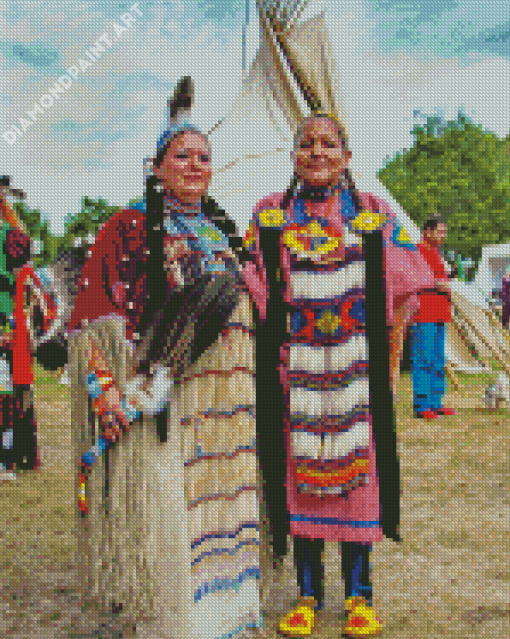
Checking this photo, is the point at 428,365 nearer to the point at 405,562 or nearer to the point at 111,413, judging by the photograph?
the point at 405,562

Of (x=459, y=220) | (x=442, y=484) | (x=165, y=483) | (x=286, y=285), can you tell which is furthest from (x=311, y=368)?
(x=459, y=220)

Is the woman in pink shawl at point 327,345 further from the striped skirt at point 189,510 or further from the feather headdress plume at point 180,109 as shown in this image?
the feather headdress plume at point 180,109

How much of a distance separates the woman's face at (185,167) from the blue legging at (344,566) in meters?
1.26

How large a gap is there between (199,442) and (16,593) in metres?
1.42

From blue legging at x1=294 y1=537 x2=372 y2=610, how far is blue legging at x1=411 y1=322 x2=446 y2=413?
470 cm

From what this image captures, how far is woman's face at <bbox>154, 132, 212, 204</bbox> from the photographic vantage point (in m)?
2.27

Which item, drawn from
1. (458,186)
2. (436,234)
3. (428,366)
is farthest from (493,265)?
(458,186)

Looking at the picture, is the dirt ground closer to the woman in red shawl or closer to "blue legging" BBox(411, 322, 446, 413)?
the woman in red shawl

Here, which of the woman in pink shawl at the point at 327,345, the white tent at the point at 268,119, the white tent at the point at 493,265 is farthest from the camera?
the white tent at the point at 493,265

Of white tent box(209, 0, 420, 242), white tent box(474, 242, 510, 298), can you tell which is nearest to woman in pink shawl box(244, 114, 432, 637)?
white tent box(209, 0, 420, 242)

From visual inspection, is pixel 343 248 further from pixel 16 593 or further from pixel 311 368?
pixel 16 593

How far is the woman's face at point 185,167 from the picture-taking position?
2.27m

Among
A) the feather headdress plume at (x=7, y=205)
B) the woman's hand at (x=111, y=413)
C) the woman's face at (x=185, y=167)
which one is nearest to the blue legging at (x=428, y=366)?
the feather headdress plume at (x=7, y=205)

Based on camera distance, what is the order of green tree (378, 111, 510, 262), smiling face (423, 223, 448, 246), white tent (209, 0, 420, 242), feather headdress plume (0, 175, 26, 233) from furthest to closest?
green tree (378, 111, 510, 262) < white tent (209, 0, 420, 242) < smiling face (423, 223, 448, 246) < feather headdress plume (0, 175, 26, 233)
